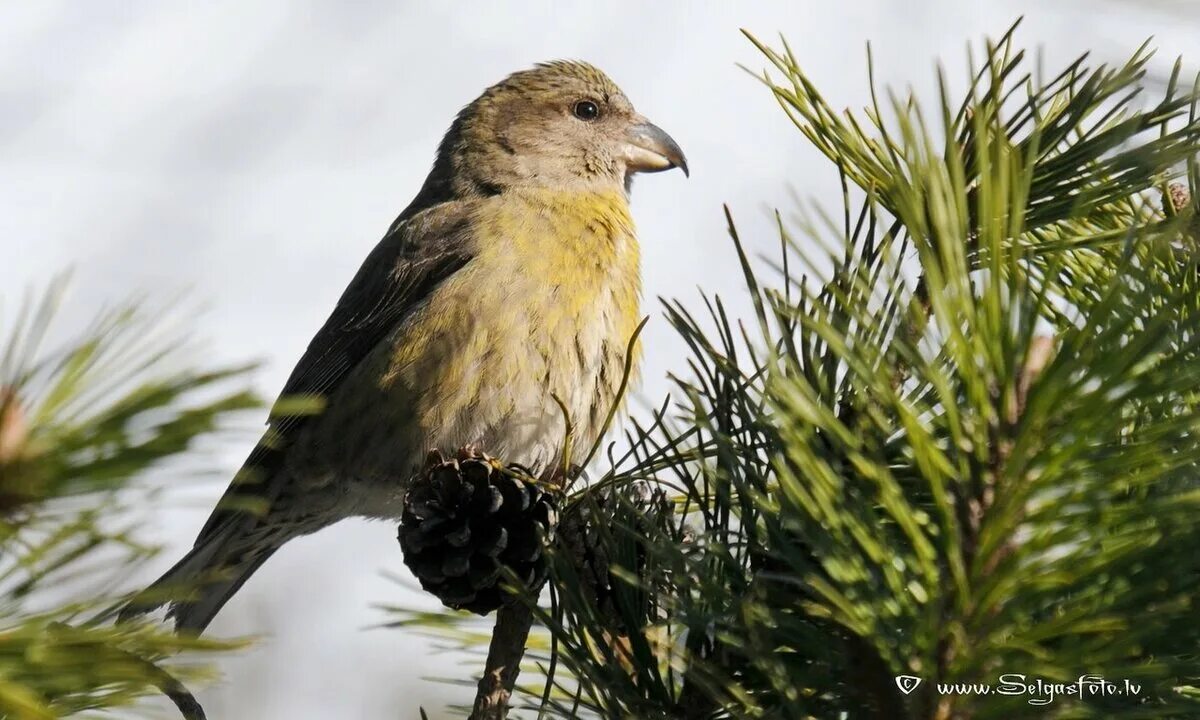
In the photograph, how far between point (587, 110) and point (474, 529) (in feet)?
10.6

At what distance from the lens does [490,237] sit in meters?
4.65

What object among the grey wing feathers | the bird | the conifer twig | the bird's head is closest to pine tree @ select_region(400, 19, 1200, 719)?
the conifer twig

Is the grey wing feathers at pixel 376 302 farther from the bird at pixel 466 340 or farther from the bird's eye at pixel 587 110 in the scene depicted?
the bird's eye at pixel 587 110

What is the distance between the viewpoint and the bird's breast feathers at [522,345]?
168 inches

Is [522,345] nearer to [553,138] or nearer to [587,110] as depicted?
[553,138]

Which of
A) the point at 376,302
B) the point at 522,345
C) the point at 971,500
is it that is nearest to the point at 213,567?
the point at 376,302

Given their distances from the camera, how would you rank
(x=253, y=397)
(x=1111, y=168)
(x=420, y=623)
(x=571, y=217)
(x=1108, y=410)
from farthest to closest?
1. (x=571, y=217)
2. (x=420, y=623)
3. (x=1111, y=168)
4. (x=1108, y=410)
5. (x=253, y=397)

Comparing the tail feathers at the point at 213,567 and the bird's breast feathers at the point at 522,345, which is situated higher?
the bird's breast feathers at the point at 522,345

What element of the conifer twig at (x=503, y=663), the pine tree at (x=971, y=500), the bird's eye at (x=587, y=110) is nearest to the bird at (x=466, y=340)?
the bird's eye at (x=587, y=110)

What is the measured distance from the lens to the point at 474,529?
273 cm

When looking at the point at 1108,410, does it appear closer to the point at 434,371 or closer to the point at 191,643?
the point at 191,643

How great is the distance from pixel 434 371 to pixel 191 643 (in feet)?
10.4

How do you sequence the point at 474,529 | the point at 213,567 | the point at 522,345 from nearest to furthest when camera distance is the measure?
1. the point at 474,529
2. the point at 522,345
3. the point at 213,567

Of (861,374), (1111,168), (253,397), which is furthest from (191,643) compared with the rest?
(1111,168)
